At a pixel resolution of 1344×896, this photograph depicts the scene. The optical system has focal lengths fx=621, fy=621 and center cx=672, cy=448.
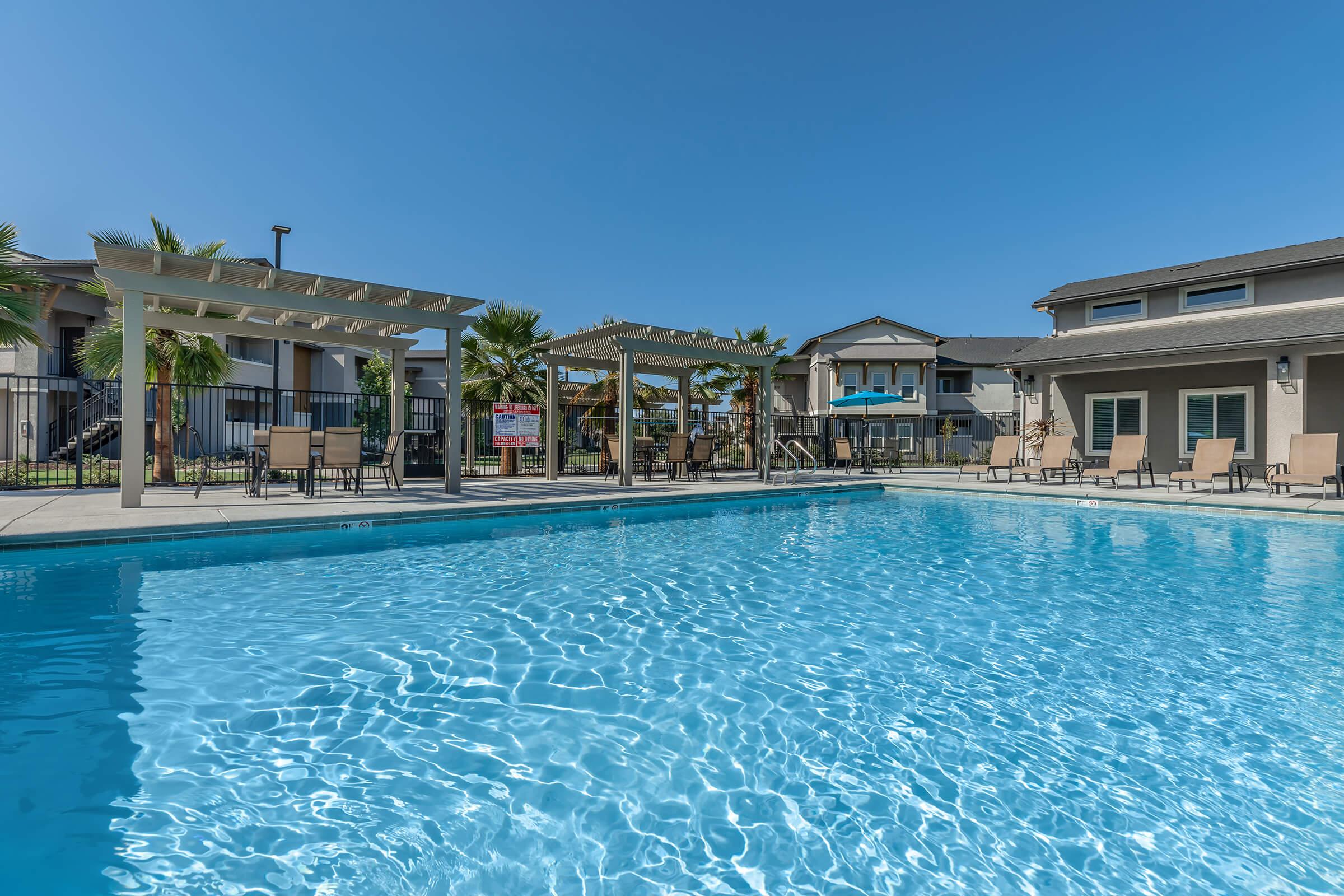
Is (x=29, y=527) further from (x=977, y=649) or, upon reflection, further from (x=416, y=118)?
(x=416, y=118)

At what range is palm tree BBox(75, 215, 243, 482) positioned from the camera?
1228cm

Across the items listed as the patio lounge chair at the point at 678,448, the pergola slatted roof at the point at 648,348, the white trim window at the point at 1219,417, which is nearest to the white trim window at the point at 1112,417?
the white trim window at the point at 1219,417

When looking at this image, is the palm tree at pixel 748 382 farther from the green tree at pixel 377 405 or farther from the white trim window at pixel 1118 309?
the green tree at pixel 377 405

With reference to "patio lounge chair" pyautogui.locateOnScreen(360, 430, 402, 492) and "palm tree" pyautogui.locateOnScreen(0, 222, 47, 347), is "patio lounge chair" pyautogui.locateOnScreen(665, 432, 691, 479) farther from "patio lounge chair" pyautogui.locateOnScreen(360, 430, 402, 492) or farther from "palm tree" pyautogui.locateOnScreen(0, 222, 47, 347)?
"palm tree" pyautogui.locateOnScreen(0, 222, 47, 347)

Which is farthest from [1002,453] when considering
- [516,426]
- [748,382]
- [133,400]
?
[133,400]

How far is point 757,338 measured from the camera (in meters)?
20.5

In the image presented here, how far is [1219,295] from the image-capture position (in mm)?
15867

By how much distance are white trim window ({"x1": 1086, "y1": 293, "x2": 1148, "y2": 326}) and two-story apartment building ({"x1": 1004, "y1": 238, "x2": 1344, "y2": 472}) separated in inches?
1.0

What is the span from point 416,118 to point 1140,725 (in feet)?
59.0

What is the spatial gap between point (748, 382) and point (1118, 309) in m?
10.6

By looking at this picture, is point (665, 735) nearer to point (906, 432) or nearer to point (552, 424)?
point (552, 424)

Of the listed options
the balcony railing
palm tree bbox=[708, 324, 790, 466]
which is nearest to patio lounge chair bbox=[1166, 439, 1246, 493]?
palm tree bbox=[708, 324, 790, 466]

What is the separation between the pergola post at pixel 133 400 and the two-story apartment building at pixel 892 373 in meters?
26.4

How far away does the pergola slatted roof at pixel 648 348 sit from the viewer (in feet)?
40.4
